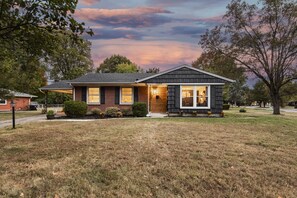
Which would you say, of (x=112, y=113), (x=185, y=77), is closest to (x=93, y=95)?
(x=112, y=113)

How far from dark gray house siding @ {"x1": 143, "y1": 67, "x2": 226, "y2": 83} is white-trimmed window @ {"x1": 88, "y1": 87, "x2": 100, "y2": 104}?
13.7 ft

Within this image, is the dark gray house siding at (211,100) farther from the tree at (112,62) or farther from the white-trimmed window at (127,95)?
the tree at (112,62)

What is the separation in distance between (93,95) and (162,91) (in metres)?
5.62

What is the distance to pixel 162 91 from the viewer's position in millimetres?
19297

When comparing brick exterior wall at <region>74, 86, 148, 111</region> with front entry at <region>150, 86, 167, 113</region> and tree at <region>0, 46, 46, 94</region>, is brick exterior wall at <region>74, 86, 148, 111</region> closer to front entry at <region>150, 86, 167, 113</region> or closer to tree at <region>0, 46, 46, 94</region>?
front entry at <region>150, 86, 167, 113</region>

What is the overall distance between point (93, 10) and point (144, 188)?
12418 mm

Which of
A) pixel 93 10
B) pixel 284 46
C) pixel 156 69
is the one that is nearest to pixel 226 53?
pixel 284 46

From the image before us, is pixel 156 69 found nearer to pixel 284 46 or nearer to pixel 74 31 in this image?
pixel 284 46

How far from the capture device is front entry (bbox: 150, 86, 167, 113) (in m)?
19.2

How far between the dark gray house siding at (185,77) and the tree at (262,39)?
644 centimetres

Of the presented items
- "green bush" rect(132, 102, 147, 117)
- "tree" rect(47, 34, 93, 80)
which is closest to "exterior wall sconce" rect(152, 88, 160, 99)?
"green bush" rect(132, 102, 147, 117)

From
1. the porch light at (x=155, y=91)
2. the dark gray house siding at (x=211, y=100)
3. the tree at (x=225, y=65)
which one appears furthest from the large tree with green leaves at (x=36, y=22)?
the tree at (x=225, y=65)

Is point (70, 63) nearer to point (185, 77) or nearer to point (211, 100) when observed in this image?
point (185, 77)

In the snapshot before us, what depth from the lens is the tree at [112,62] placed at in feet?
179
